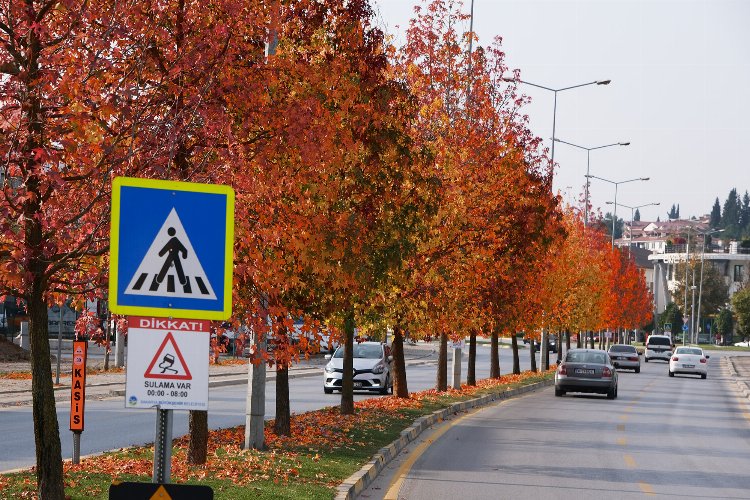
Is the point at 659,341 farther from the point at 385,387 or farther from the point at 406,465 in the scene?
the point at 406,465

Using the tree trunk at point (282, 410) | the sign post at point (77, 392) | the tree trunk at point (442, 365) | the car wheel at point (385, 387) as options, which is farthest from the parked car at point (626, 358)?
the sign post at point (77, 392)

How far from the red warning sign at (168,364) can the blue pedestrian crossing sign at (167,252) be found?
0.18m

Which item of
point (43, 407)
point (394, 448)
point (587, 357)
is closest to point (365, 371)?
point (587, 357)

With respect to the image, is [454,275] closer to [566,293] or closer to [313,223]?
[313,223]

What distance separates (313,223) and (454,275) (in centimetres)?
1645

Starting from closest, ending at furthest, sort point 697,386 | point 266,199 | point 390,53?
point 266,199 < point 390,53 < point 697,386

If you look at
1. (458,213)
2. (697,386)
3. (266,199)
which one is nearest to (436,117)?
(458,213)

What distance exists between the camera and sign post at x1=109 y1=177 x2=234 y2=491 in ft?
19.8

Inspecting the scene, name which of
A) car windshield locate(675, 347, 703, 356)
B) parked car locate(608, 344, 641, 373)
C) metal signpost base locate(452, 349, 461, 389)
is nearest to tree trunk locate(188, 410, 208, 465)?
metal signpost base locate(452, 349, 461, 389)

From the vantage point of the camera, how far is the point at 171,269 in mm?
6285

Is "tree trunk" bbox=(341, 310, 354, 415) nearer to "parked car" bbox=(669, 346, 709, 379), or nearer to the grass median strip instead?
the grass median strip

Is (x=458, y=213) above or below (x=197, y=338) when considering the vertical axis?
above

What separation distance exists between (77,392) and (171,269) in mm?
8701

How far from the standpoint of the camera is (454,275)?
1211 inches
